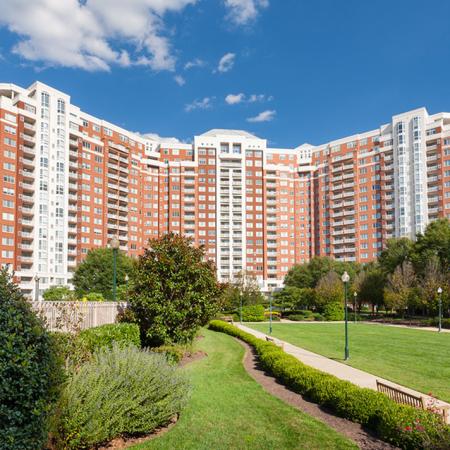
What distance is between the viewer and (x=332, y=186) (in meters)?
110

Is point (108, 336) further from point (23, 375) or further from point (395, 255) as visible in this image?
point (395, 255)

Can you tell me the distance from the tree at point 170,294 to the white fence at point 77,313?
3.52ft

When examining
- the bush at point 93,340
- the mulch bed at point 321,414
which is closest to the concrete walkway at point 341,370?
the mulch bed at point 321,414

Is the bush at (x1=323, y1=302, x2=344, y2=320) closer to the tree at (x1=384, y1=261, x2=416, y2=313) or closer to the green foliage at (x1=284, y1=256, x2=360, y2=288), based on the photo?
the tree at (x1=384, y1=261, x2=416, y2=313)

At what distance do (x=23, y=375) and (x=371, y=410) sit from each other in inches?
290

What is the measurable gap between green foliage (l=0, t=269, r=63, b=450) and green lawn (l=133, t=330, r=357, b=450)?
333 cm

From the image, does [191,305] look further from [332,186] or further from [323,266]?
[332,186]

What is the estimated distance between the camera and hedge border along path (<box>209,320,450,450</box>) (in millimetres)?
7762

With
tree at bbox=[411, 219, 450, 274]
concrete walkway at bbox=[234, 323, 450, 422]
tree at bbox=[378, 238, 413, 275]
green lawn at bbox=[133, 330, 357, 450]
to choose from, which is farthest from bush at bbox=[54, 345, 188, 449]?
tree at bbox=[378, 238, 413, 275]

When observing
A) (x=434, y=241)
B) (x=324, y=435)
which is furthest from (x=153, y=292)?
(x=434, y=241)

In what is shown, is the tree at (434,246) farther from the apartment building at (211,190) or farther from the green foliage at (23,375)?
the green foliage at (23,375)

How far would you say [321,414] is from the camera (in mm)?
10898

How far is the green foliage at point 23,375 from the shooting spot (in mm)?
5461

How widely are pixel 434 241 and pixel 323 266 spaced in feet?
98.1
